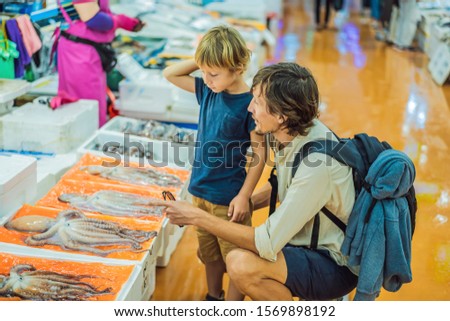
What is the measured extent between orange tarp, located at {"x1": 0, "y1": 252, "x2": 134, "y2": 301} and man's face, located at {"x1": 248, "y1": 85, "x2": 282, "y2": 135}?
32.0 inches

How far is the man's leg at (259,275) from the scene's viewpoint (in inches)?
94.0

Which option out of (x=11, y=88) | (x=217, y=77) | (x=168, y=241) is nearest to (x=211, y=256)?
(x=168, y=241)

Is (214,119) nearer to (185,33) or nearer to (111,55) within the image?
(111,55)

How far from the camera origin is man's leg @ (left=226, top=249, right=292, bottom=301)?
2.39 meters

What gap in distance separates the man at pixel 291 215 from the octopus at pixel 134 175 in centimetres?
107

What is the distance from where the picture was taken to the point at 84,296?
239 cm

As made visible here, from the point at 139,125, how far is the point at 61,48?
87 centimetres

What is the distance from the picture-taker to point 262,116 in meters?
2.33

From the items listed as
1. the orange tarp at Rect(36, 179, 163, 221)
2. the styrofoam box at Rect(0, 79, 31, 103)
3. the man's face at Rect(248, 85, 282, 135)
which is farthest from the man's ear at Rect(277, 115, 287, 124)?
the styrofoam box at Rect(0, 79, 31, 103)

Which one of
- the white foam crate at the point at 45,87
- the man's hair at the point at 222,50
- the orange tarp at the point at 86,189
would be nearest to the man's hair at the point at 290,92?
the man's hair at the point at 222,50

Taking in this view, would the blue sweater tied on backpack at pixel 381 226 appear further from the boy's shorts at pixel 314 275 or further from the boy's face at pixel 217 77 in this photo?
the boy's face at pixel 217 77

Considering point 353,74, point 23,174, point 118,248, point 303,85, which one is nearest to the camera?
point 303,85

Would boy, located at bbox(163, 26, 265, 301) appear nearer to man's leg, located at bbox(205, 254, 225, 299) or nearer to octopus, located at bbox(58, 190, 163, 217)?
man's leg, located at bbox(205, 254, 225, 299)
